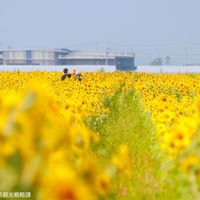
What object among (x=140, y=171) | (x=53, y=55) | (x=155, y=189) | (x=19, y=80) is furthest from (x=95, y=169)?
(x=53, y=55)

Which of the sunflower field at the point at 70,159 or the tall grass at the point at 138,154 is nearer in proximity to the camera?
the sunflower field at the point at 70,159

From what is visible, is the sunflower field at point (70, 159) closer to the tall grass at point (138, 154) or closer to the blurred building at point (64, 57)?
the tall grass at point (138, 154)

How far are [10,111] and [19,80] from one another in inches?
720

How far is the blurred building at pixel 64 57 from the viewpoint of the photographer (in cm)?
11788

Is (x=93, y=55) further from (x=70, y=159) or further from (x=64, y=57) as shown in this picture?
(x=70, y=159)

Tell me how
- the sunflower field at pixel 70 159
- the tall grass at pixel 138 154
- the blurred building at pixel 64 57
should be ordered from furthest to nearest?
the blurred building at pixel 64 57, the tall grass at pixel 138 154, the sunflower field at pixel 70 159

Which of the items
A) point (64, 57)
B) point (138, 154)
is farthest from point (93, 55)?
point (138, 154)

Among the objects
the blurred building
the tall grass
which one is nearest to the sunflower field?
the tall grass

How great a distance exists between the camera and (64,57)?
12362cm

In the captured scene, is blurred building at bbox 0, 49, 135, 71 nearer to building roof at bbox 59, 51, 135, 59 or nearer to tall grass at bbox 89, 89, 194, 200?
building roof at bbox 59, 51, 135, 59

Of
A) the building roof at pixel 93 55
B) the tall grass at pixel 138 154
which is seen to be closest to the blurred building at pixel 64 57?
the building roof at pixel 93 55

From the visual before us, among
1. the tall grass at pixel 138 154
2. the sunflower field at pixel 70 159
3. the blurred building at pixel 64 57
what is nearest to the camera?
the sunflower field at pixel 70 159

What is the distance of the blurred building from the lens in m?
118

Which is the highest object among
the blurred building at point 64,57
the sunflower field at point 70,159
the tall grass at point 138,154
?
→ the blurred building at point 64,57
